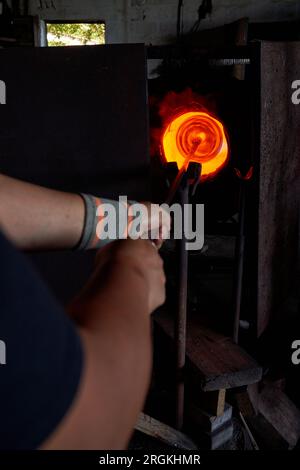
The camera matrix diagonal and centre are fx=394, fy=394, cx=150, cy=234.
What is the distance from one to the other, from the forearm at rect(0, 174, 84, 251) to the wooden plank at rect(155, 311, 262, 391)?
3.03 ft

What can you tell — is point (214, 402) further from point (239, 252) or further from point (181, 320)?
point (239, 252)

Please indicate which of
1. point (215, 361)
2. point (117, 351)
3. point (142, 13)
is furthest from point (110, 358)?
point (142, 13)

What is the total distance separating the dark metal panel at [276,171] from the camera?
6.15 ft

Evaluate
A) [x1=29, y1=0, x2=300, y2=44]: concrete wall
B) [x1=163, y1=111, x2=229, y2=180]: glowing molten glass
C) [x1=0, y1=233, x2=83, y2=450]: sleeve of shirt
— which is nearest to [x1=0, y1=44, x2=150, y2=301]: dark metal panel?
[x1=163, y1=111, x2=229, y2=180]: glowing molten glass

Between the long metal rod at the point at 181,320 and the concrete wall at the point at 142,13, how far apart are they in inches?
170

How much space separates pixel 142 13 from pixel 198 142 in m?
3.83

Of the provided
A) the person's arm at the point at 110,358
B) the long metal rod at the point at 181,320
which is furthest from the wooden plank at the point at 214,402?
the person's arm at the point at 110,358

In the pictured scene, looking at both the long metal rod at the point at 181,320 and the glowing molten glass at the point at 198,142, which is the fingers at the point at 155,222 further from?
the glowing molten glass at the point at 198,142

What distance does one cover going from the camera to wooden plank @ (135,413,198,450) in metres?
1.89

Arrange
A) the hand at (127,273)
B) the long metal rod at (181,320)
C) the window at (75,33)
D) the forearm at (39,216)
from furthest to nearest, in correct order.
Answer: the window at (75,33)
the long metal rod at (181,320)
the forearm at (39,216)
the hand at (127,273)

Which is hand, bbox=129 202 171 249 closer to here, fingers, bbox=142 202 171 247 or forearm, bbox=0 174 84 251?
fingers, bbox=142 202 171 247

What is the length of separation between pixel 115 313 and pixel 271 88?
5.25 feet
